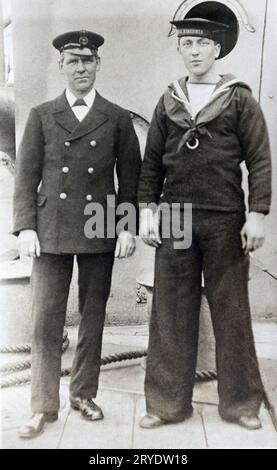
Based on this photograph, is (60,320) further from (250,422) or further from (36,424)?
(250,422)

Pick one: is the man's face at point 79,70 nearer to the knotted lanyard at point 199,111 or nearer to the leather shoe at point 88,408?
the knotted lanyard at point 199,111

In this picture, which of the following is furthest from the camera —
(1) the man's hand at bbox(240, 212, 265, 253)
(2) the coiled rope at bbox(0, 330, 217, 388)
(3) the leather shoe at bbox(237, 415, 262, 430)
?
(2) the coiled rope at bbox(0, 330, 217, 388)

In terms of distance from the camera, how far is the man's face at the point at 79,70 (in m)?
2.05

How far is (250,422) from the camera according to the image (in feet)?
6.95

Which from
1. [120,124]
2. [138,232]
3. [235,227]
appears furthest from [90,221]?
[235,227]

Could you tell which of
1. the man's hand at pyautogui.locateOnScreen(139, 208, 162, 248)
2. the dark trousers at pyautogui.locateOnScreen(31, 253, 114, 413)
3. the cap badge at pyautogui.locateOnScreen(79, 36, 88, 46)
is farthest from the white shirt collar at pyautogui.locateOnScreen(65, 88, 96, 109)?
the dark trousers at pyautogui.locateOnScreen(31, 253, 114, 413)

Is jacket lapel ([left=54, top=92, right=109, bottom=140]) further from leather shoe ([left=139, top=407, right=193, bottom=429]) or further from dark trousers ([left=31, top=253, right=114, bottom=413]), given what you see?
leather shoe ([left=139, top=407, right=193, bottom=429])

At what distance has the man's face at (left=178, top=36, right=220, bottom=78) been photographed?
2008 mm

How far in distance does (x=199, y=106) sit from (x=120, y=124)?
11.0 inches

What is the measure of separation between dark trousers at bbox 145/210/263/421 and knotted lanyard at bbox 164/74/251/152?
254 mm

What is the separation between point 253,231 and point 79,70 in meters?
0.78

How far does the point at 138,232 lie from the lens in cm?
216

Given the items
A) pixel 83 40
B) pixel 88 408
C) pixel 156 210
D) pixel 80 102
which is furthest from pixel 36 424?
pixel 83 40
